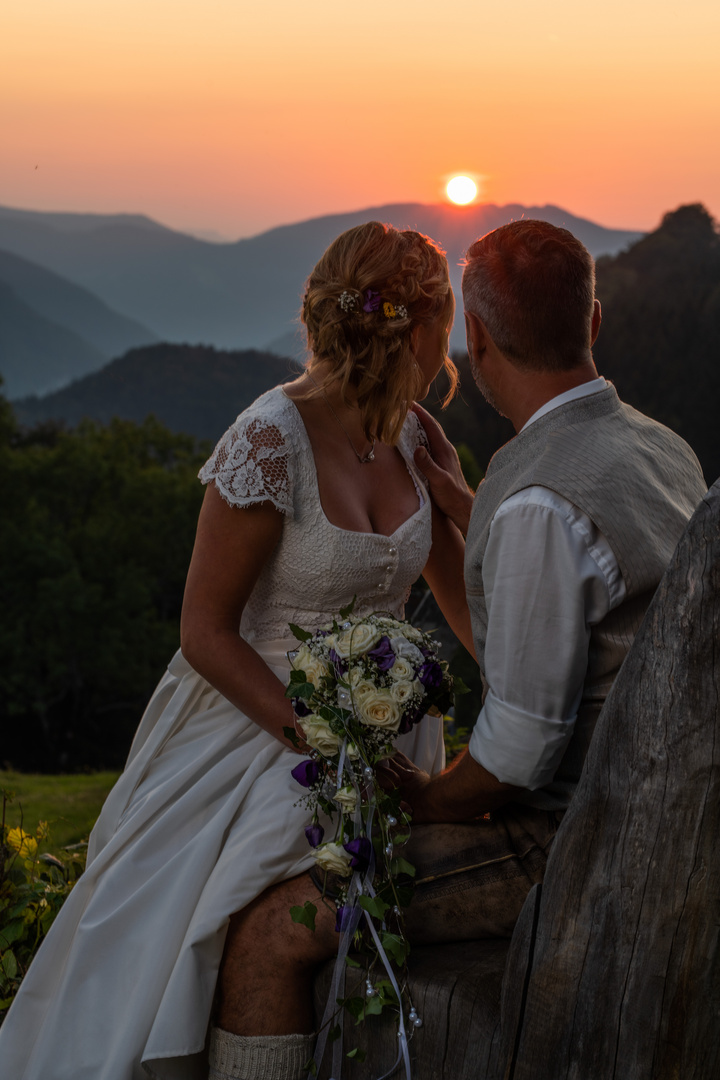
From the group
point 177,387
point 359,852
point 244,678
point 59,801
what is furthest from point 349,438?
point 177,387

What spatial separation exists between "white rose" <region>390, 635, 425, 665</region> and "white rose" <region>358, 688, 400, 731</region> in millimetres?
118

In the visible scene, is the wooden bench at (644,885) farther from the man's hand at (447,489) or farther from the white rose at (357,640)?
the man's hand at (447,489)

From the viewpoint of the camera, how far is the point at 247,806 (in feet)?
8.53

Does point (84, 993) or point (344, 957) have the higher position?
point (344, 957)

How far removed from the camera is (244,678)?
272 centimetres

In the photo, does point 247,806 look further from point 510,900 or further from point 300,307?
point 300,307

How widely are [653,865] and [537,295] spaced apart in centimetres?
130

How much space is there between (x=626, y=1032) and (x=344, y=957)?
76 centimetres

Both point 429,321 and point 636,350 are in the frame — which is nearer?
point 429,321

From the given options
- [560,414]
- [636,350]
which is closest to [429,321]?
[560,414]

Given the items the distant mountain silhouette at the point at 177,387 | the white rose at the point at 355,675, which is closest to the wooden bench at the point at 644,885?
the white rose at the point at 355,675

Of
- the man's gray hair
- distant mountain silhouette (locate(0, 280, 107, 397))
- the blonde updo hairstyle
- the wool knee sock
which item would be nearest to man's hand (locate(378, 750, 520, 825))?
the wool knee sock

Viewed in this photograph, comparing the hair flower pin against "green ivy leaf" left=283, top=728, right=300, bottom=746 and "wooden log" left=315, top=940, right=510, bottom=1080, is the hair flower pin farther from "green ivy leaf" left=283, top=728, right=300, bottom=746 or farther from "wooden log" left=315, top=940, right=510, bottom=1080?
"wooden log" left=315, top=940, right=510, bottom=1080

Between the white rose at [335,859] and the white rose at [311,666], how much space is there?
39 cm
